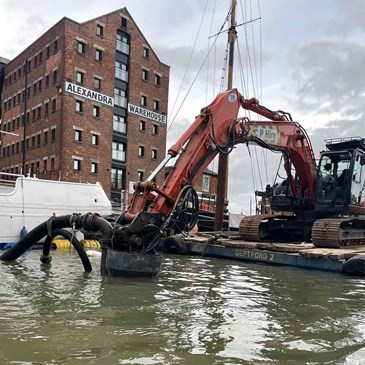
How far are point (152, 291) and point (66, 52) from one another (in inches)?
1393

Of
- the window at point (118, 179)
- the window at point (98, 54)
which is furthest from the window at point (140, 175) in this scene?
the window at point (98, 54)

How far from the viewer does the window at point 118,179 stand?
4344cm

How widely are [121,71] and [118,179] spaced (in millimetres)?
10791

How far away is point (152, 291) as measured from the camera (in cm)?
895

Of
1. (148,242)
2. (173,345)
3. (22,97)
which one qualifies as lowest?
(173,345)

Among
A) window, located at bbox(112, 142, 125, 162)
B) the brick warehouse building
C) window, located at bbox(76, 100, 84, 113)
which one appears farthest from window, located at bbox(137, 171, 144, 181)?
window, located at bbox(76, 100, 84, 113)

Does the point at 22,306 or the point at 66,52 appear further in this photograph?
the point at 66,52

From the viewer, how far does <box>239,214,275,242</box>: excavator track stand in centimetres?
1546

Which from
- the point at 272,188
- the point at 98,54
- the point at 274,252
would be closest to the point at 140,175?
the point at 98,54

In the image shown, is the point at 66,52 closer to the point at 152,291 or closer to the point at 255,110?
the point at 255,110

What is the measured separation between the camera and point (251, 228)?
15.6m

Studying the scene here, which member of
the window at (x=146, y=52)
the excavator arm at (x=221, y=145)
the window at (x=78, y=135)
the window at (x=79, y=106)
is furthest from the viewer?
the window at (x=146, y=52)

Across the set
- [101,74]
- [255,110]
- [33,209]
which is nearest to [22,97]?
[101,74]

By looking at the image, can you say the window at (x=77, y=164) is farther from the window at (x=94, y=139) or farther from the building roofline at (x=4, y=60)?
the building roofline at (x=4, y=60)
